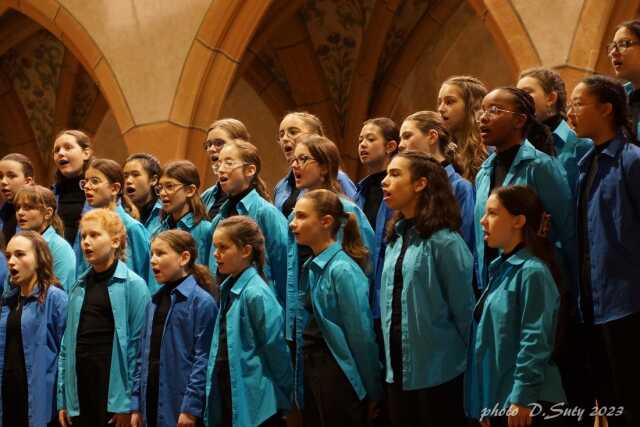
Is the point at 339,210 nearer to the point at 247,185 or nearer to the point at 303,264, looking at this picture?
the point at 303,264

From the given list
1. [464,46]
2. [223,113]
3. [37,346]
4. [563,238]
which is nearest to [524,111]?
[563,238]

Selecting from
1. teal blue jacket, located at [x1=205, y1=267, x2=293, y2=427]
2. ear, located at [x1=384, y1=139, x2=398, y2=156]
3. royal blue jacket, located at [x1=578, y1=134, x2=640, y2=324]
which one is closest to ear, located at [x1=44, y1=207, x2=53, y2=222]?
teal blue jacket, located at [x1=205, y1=267, x2=293, y2=427]

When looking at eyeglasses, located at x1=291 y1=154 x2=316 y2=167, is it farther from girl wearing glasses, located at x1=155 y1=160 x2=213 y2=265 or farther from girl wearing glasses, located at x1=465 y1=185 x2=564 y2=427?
girl wearing glasses, located at x1=465 y1=185 x2=564 y2=427

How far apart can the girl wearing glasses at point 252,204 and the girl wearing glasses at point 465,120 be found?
806 mm

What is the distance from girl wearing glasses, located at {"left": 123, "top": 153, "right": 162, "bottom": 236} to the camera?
207 inches

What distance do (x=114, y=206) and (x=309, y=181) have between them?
1128 mm

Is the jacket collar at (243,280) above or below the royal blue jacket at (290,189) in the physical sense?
below

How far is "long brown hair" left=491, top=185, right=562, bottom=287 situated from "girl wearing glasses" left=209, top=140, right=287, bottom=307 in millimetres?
1220

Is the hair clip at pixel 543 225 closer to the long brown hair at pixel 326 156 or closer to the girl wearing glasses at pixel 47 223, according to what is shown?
the long brown hair at pixel 326 156

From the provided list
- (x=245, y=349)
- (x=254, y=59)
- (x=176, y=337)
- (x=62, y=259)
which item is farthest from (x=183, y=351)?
(x=254, y=59)

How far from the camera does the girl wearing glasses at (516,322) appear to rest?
3.25 m

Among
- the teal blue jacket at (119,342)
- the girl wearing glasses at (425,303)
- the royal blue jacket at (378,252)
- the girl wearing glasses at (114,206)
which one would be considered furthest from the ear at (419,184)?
the girl wearing glasses at (114,206)

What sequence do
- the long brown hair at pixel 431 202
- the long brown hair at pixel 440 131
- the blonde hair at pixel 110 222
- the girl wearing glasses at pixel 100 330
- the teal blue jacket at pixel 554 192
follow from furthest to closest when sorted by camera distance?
1. the blonde hair at pixel 110 222
2. the girl wearing glasses at pixel 100 330
3. the long brown hair at pixel 440 131
4. the long brown hair at pixel 431 202
5. the teal blue jacket at pixel 554 192

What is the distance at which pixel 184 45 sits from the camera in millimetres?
7910
